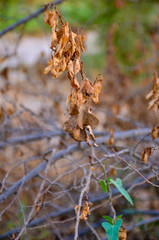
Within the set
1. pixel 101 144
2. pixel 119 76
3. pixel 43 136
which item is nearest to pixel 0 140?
pixel 43 136

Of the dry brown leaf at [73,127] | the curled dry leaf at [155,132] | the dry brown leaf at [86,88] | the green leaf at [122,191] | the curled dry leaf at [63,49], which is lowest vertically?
the green leaf at [122,191]

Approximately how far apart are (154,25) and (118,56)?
0.86 metres

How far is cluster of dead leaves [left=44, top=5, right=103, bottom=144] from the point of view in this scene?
3.11 ft

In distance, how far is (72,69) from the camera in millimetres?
950

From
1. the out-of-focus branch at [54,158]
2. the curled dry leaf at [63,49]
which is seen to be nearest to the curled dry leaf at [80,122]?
the curled dry leaf at [63,49]

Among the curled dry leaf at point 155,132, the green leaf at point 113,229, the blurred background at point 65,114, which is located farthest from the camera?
the blurred background at point 65,114

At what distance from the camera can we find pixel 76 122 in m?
0.98

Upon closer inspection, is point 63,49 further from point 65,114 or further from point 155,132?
point 155,132

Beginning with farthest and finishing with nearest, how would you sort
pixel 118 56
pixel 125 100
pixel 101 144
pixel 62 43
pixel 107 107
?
1. pixel 118 56
2. pixel 107 107
3. pixel 125 100
4. pixel 101 144
5. pixel 62 43

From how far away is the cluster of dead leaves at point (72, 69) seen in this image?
95 centimetres

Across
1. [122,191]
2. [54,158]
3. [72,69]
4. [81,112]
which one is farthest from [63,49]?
[54,158]

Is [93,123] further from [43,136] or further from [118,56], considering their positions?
[118,56]

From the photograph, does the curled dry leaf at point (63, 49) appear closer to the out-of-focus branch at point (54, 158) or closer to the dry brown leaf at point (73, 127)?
the dry brown leaf at point (73, 127)

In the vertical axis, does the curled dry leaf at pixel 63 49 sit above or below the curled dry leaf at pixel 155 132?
above
